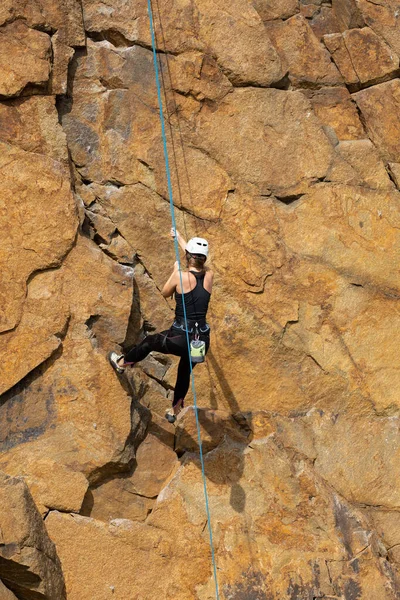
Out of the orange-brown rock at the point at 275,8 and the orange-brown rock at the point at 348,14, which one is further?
the orange-brown rock at the point at 348,14

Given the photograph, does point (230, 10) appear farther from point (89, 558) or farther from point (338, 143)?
point (89, 558)

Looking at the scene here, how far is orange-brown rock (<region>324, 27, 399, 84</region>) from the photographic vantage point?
30.4 ft

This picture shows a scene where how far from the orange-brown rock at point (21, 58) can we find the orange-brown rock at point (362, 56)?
331cm

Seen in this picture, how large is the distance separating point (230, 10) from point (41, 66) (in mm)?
2228

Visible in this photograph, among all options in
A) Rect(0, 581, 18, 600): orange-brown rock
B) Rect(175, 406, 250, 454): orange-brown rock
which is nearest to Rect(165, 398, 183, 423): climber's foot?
Rect(175, 406, 250, 454): orange-brown rock

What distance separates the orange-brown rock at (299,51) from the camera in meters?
9.13

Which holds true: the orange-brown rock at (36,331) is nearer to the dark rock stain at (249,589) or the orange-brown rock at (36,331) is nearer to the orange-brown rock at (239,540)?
the orange-brown rock at (239,540)

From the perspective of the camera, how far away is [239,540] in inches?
313

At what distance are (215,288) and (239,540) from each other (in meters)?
2.61

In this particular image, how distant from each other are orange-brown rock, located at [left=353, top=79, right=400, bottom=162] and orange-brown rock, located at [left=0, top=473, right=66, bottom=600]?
539 cm

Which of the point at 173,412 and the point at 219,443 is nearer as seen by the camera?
the point at 173,412

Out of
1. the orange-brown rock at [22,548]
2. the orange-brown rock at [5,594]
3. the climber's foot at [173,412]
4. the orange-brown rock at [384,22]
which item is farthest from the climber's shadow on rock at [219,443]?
the orange-brown rock at [384,22]

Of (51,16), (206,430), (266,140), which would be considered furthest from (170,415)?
(51,16)

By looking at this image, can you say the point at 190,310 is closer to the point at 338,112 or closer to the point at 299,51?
the point at 338,112
